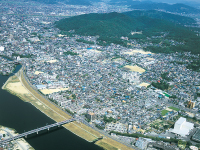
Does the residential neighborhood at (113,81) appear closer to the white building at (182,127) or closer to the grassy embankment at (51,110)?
the white building at (182,127)

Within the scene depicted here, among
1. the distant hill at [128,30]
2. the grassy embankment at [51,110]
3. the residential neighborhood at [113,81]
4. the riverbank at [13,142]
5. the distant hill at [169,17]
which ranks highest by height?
the distant hill at [169,17]

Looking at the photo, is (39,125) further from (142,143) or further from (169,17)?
(169,17)

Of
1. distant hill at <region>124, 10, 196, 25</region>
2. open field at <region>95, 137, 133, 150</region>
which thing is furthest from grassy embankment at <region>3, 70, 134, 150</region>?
distant hill at <region>124, 10, 196, 25</region>

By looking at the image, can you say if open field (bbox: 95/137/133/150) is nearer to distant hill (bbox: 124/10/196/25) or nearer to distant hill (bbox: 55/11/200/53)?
distant hill (bbox: 55/11/200/53)

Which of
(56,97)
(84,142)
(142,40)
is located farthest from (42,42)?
(84,142)

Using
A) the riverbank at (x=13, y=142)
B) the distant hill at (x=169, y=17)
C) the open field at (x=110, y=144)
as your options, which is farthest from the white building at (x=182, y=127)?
the distant hill at (x=169, y=17)

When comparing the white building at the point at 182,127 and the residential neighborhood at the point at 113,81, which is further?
the residential neighborhood at the point at 113,81


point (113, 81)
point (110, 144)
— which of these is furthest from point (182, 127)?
point (113, 81)
